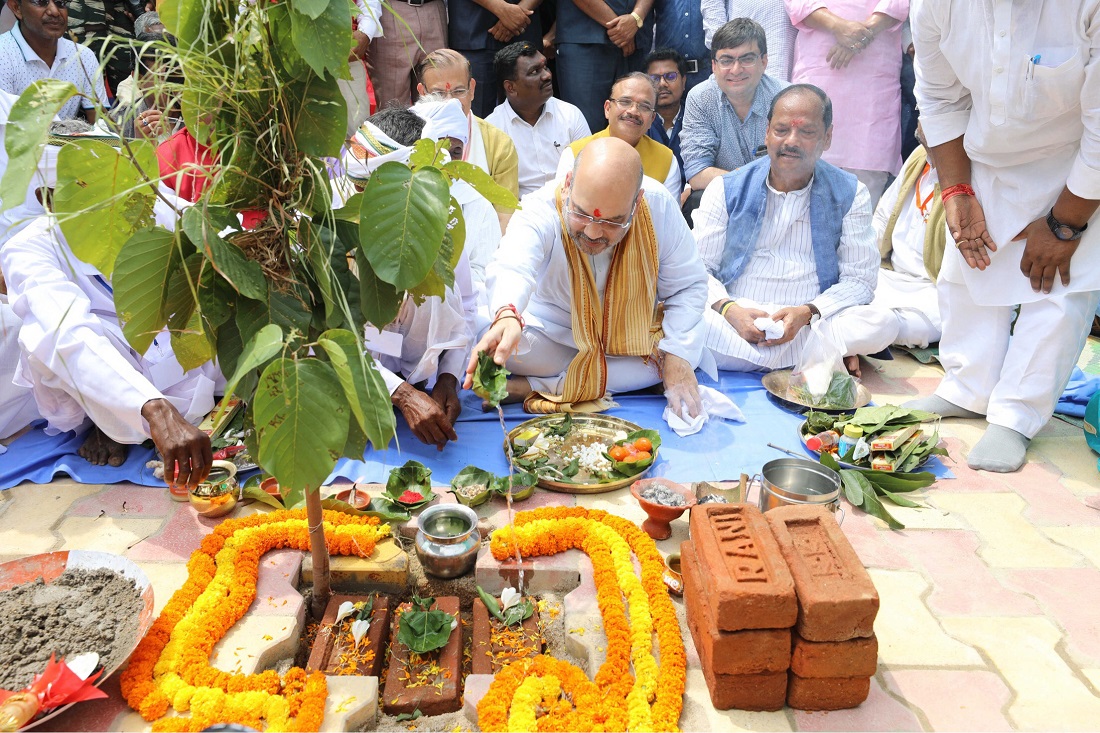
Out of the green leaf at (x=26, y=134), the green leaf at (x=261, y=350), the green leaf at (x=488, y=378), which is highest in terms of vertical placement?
the green leaf at (x=26, y=134)

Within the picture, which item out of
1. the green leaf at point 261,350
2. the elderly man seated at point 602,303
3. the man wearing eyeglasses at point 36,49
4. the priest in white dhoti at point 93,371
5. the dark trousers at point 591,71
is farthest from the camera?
the dark trousers at point 591,71

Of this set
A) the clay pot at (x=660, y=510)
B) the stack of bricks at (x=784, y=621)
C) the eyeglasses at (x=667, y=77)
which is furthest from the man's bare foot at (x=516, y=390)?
the eyeglasses at (x=667, y=77)

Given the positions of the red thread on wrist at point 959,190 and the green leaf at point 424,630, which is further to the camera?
the red thread on wrist at point 959,190

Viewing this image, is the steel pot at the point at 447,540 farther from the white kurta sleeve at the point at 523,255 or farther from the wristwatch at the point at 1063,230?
the wristwatch at the point at 1063,230

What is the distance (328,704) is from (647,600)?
104 cm

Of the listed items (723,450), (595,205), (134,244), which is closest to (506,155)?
(595,205)

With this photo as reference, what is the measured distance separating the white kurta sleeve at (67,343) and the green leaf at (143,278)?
4.48 ft

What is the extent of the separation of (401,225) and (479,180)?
1.09 ft

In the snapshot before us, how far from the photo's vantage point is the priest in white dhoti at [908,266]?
4793mm

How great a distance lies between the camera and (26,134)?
165cm

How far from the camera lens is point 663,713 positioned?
2262 millimetres

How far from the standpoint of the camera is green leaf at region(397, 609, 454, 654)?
2490mm

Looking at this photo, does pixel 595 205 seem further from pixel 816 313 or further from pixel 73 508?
pixel 73 508

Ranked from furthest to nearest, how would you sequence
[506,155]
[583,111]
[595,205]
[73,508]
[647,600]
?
[583,111]
[506,155]
[595,205]
[73,508]
[647,600]
